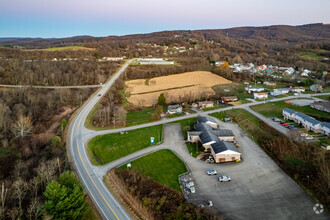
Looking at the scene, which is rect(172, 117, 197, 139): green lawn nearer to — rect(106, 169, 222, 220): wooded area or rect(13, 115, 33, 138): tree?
rect(106, 169, 222, 220): wooded area

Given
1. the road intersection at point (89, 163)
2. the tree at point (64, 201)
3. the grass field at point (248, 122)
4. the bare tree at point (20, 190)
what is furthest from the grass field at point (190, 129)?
the bare tree at point (20, 190)

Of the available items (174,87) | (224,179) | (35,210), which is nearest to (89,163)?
(35,210)

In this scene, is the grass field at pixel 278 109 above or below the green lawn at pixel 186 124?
above

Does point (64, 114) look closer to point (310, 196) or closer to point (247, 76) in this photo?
point (310, 196)

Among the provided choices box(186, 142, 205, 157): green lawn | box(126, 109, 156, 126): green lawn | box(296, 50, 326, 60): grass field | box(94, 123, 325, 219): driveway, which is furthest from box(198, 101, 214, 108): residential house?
box(296, 50, 326, 60): grass field

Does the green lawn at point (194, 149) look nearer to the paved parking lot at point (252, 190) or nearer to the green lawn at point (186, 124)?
the paved parking lot at point (252, 190)

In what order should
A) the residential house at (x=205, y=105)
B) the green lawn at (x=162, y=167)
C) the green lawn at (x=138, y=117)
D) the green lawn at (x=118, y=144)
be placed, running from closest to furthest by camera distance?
the green lawn at (x=162, y=167) → the green lawn at (x=118, y=144) → the green lawn at (x=138, y=117) → the residential house at (x=205, y=105)
